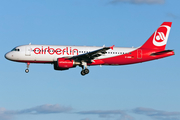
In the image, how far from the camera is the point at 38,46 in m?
66.2

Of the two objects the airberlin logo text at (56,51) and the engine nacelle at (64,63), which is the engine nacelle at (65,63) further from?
the airberlin logo text at (56,51)

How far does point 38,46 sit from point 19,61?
3895mm

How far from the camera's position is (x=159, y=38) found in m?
72.3

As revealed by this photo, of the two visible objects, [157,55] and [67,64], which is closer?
[67,64]

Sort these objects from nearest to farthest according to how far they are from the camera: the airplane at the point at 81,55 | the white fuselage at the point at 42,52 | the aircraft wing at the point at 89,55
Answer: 1. the aircraft wing at the point at 89,55
2. the airplane at the point at 81,55
3. the white fuselage at the point at 42,52

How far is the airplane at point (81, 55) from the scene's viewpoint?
2574 inches

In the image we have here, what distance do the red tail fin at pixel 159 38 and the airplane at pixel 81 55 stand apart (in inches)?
31.2

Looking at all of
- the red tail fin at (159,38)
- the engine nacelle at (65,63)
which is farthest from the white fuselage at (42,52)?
the red tail fin at (159,38)

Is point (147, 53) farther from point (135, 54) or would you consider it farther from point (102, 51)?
point (102, 51)

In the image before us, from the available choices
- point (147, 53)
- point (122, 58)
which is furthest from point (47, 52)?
point (147, 53)

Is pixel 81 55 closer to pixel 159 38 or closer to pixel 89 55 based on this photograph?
pixel 89 55

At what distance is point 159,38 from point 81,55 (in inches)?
620

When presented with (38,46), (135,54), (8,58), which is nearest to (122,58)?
(135,54)

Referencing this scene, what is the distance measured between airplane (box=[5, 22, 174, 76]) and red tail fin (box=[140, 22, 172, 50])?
792mm
